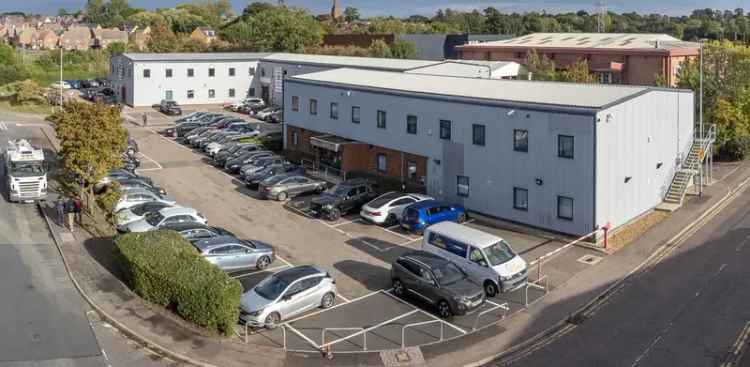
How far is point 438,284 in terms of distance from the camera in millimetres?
21422

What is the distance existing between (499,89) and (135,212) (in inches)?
684

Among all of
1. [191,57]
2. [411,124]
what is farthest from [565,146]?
[191,57]

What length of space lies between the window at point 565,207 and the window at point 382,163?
11.5m

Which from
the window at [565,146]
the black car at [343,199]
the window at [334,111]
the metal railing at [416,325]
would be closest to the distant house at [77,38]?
the window at [334,111]

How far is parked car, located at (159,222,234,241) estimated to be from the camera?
26.3 m

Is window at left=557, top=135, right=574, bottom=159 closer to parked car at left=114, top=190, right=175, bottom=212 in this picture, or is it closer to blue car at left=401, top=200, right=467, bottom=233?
blue car at left=401, top=200, right=467, bottom=233

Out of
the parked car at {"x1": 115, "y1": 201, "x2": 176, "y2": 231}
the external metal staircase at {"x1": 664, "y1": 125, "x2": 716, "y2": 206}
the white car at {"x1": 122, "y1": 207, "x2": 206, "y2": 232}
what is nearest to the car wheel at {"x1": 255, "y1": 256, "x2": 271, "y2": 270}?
the white car at {"x1": 122, "y1": 207, "x2": 206, "y2": 232}

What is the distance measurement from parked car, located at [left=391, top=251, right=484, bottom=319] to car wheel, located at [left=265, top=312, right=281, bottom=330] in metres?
4.24

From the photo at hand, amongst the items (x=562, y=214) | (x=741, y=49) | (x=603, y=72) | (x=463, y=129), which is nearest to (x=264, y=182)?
(x=463, y=129)

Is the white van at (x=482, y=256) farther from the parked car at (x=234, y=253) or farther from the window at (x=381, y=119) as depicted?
the window at (x=381, y=119)

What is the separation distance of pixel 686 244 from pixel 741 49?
85.4 feet

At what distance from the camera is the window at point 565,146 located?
95.4ft

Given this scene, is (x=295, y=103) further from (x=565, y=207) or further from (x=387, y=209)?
(x=565, y=207)

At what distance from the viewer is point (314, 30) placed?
91.7m
